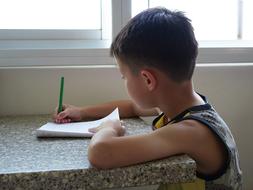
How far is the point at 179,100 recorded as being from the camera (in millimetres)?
865

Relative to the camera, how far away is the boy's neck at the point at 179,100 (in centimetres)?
86

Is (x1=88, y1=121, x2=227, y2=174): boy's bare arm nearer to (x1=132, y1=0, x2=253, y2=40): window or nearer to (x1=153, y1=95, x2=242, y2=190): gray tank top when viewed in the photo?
(x1=153, y1=95, x2=242, y2=190): gray tank top

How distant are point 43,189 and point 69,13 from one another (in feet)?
2.96

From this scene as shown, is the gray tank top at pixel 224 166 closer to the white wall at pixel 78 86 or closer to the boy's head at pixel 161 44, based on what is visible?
the boy's head at pixel 161 44

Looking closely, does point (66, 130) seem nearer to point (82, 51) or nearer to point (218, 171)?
point (218, 171)

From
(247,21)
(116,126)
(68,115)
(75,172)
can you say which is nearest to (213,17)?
(247,21)

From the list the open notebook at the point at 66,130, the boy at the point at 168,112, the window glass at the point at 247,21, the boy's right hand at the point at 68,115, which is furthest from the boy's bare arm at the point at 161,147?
the window glass at the point at 247,21

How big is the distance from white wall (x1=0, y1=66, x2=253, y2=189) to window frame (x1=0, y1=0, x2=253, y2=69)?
32 millimetres

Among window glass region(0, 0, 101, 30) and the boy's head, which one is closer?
the boy's head

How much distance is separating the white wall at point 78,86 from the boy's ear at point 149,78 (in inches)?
18.3

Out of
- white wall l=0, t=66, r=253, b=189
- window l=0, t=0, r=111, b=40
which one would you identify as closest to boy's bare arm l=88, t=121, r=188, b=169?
white wall l=0, t=66, r=253, b=189

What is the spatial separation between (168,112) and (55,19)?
2.27 feet

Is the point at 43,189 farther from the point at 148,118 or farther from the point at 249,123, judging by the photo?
the point at 249,123

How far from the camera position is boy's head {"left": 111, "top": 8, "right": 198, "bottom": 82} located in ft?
2.65
